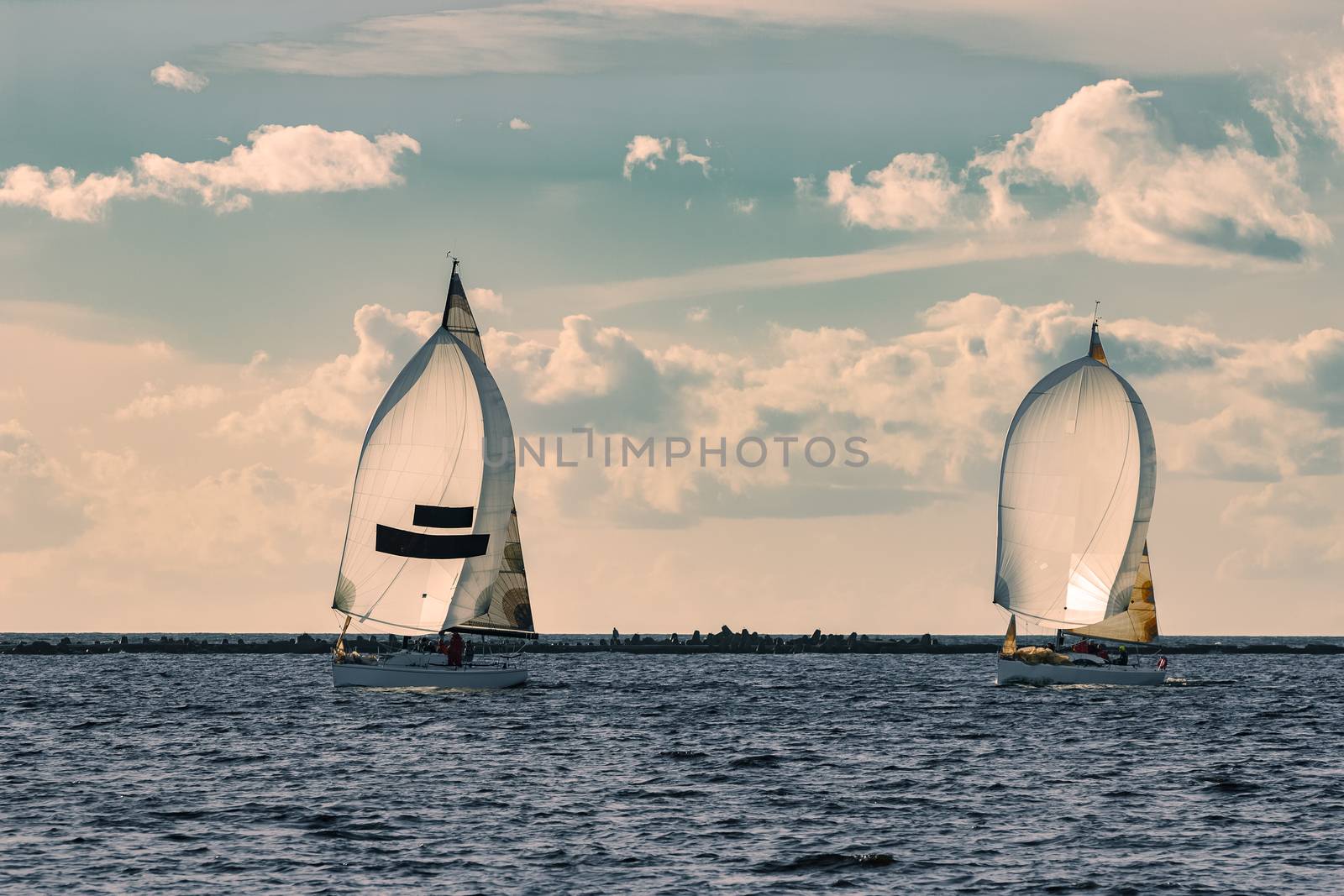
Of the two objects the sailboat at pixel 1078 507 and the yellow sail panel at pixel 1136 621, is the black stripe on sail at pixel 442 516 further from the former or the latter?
the yellow sail panel at pixel 1136 621

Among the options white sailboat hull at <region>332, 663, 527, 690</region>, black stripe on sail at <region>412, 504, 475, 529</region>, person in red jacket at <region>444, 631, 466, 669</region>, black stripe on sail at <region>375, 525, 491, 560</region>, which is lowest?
white sailboat hull at <region>332, 663, 527, 690</region>

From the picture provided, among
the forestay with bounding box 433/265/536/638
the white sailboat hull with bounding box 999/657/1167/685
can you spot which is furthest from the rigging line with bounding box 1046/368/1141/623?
the forestay with bounding box 433/265/536/638

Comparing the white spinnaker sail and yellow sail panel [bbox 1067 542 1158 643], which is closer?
the white spinnaker sail

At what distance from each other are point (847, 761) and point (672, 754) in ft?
18.8

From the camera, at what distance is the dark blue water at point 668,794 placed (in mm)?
32188

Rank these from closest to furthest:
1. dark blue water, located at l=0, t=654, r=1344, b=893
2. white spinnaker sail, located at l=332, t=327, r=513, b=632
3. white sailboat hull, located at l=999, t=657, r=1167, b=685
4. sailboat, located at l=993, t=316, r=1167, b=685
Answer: dark blue water, located at l=0, t=654, r=1344, b=893, white spinnaker sail, located at l=332, t=327, r=513, b=632, white sailboat hull, located at l=999, t=657, r=1167, b=685, sailboat, located at l=993, t=316, r=1167, b=685

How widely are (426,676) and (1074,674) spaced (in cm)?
3282

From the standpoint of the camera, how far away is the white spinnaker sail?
243 feet

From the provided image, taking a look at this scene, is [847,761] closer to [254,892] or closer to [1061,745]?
[1061,745]

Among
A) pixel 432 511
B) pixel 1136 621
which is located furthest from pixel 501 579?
pixel 1136 621

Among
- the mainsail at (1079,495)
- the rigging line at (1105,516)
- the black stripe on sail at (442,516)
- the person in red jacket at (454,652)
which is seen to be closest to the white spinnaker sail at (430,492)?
the black stripe on sail at (442,516)

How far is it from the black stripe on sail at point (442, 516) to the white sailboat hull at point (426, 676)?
6.43 metres

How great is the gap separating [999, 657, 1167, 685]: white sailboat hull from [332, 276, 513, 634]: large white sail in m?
28.7

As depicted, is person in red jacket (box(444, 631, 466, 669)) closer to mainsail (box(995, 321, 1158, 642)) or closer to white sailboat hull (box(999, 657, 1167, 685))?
white sailboat hull (box(999, 657, 1167, 685))
